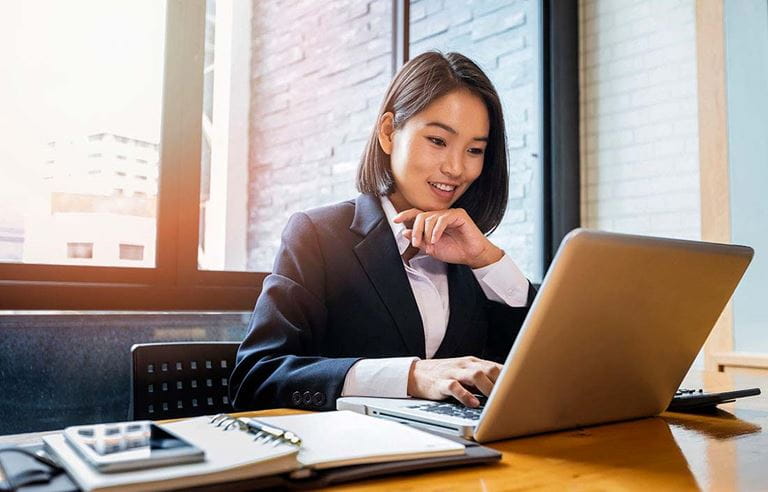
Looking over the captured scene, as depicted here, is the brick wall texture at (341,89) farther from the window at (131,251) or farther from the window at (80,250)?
the window at (80,250)

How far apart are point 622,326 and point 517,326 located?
0.67 metres

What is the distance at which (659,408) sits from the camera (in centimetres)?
102

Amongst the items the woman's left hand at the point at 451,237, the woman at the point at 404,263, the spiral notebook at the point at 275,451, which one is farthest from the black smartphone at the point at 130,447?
the woman's left hand at the point at 451,237

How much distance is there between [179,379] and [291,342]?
0.25 metres

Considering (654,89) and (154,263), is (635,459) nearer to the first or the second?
(154,263)

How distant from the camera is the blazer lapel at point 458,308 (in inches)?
57.6

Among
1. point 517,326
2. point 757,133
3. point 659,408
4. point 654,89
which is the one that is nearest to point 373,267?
point 517,326

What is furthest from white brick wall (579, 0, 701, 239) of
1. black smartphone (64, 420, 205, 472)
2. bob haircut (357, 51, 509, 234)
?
black smartphone (64, 420, 205, 472)

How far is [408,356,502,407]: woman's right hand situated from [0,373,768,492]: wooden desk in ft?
0.33

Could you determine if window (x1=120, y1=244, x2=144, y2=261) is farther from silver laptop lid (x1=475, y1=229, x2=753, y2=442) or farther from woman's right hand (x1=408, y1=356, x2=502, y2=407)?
silver laptop lid (x1=475, y1=229, x2=753, y2=442)

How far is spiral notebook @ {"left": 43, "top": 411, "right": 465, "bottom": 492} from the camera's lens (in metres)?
0.52

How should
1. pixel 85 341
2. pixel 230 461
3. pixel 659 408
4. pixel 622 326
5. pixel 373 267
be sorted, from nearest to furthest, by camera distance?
1. pixel 230 461
2. pixel 622 326
3. pixel 659 408
4. pixel 373 267
5. pixel 85 341

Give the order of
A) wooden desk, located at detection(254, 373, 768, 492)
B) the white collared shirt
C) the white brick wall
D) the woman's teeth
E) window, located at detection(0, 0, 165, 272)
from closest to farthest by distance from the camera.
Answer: wooden desk, located at detection(254, 373, 768, 492), the white collared shirt, the woman's teeth, window, located at detection(0, 0, 165, 272), the white brick wall

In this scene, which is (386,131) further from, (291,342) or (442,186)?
(291,342)
